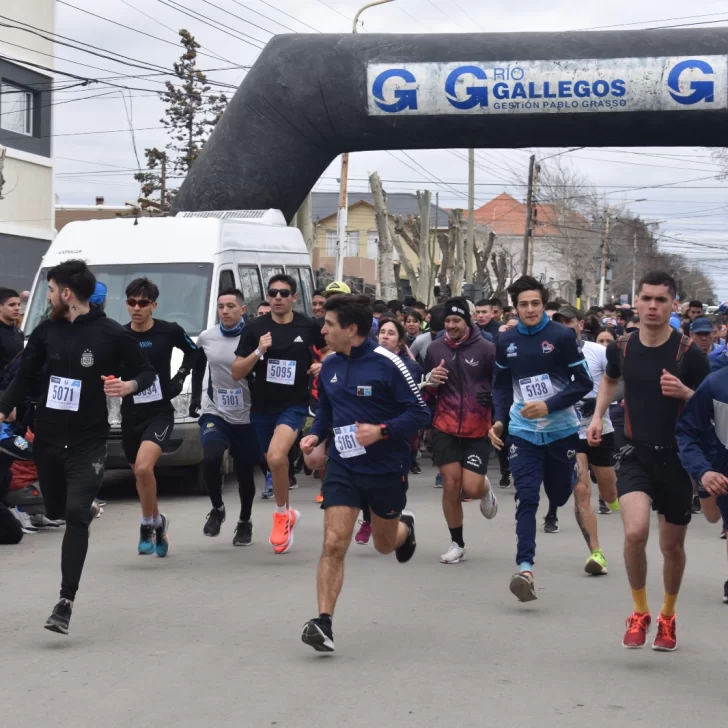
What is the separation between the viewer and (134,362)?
7637 millimetres

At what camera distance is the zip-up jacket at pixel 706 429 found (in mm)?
5816

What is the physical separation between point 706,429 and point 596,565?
3.28 meters

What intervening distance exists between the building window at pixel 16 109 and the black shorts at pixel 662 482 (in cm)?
2656

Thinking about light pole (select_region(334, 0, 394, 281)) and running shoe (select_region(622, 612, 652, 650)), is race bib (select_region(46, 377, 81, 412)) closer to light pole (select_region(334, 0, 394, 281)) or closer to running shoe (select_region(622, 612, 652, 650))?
running shoe (select_region(622, 612, 652, 650))

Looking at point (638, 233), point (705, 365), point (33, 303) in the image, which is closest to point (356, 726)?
point (705, 365)

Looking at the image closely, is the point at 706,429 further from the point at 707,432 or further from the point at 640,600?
the point at 640,600

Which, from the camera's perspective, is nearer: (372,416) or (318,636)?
(318,636)

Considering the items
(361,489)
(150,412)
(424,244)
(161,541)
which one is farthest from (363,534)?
(424,244)

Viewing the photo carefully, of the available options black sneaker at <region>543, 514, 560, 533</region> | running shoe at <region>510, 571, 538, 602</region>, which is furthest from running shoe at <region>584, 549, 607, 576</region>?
black sneaker at <region>543, 514, 560, 533</region>

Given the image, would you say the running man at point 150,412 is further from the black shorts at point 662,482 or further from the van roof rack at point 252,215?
the van roof rack at point 252,215

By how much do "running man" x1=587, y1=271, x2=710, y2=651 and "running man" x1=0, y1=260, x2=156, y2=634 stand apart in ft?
9.10

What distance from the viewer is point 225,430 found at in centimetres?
1028

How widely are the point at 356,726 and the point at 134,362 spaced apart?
3037mm

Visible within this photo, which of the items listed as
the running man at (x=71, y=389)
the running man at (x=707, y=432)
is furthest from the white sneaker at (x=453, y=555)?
Result: the running man at (x=707, y=432)
